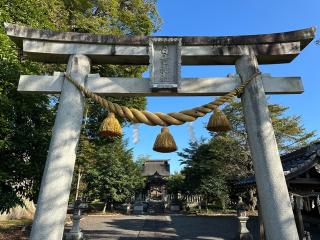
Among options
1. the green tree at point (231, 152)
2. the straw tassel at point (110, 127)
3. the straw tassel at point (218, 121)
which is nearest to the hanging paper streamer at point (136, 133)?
the straw tassel at point (110, 127)

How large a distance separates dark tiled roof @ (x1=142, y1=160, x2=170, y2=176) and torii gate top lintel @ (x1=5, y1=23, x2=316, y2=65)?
158 feet

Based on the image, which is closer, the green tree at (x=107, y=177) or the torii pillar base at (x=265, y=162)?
the torii pillar base at (x=265, y=162)

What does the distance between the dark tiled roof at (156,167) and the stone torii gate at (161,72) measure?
48.3 metres

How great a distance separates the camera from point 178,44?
5.14 metres

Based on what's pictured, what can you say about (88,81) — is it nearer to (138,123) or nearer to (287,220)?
(138,123)

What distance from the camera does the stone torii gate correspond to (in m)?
4.66

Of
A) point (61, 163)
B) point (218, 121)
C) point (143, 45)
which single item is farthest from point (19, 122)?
point (218, 121)

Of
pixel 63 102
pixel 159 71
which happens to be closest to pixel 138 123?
pixel 159 71

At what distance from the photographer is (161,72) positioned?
5074 millimetres

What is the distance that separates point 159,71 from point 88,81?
1.26 meters

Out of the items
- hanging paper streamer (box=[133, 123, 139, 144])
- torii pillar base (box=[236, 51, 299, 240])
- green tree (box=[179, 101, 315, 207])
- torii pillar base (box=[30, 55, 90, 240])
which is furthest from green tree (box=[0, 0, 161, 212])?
green tree (box=[179, 101, 315, 207])

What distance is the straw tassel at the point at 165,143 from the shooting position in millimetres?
4698

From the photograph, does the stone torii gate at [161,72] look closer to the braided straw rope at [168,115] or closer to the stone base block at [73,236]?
the braided straw rope at [168,115]

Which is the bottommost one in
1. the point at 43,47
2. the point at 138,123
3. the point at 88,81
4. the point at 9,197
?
the point at 9,197
